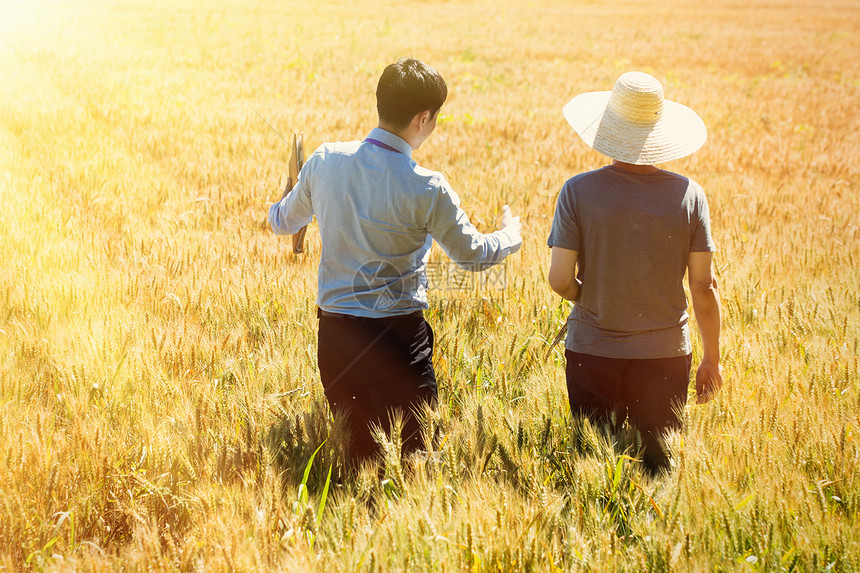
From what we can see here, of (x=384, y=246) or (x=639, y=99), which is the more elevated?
(x=639, y=99)

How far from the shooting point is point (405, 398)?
234cm

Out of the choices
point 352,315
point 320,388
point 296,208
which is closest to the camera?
point 352,315

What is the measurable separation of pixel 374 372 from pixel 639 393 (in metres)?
0.92

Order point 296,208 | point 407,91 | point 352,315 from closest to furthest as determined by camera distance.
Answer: point 407,91 < point 352,315 < point 296,208

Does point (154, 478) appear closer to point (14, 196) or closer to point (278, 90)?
point (14, 196)

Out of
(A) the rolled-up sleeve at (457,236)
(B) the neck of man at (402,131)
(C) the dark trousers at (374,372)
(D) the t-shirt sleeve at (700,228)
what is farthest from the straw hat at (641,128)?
(C) the dark trousers at (374,372)

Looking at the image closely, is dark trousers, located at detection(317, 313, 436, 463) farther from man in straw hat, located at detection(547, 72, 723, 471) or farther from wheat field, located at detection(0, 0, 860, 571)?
man in straw hat, located at detection(547, 72, 723, 471)

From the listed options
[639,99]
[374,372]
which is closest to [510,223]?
[639,99]

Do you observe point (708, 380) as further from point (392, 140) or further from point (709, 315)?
point (392, 140)

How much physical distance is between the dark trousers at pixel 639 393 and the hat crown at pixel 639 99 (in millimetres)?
822

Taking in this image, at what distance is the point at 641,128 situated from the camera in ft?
7.22

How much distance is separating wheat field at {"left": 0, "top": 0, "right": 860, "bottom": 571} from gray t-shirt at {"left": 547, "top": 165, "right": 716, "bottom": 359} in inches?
13.0

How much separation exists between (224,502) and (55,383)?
126 cm

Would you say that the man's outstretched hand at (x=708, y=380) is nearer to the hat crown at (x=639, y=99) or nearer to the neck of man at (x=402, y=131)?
the hat crown at (x=639, y=99)
